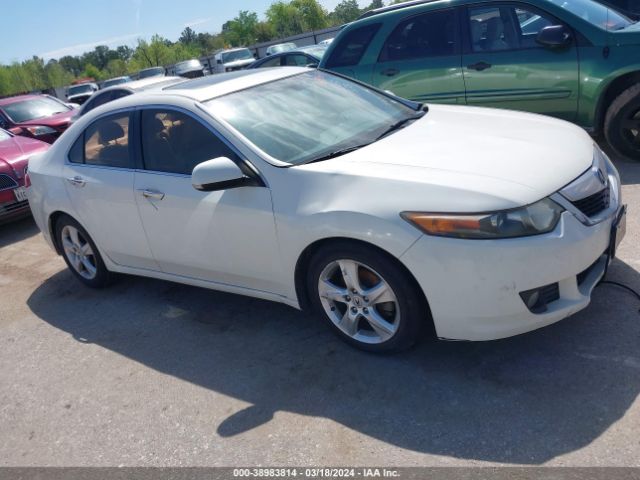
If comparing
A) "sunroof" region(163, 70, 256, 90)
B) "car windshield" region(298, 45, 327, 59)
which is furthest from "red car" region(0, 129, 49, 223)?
"car windshield" region(298, 45, 327, 59)

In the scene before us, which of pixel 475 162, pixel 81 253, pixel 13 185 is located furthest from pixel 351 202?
pixel 13 185

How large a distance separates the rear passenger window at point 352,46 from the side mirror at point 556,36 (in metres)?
1.86

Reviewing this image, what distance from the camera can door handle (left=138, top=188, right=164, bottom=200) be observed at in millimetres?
3779

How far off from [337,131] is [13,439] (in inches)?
98.9

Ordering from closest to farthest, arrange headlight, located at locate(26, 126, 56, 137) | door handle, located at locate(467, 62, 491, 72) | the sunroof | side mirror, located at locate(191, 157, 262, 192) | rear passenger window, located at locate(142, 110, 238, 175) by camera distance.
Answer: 1. side mirror, located at locate(191, 157, 262, 192)
2. rear passenger window, located at locate(142, 110, 238, 175)
3. the sunroof
4. door handle, located at locate(467, 62, 491, 72)
5. headlight, located at locate(26, 126, 56, 137)

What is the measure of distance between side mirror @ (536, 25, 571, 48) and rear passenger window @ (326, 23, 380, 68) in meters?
1.86

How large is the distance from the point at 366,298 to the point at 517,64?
3.81 meters

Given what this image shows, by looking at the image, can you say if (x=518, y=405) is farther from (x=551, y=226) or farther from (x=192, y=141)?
(x=192, y=141)

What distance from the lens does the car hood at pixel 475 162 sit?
9.01ft

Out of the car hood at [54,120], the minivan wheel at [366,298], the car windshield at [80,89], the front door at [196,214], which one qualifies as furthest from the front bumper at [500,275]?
the car windshield at [80,89]

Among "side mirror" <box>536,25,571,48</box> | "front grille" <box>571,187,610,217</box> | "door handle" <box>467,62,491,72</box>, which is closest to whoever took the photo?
"front grille" <box>571,187,610,217</box>

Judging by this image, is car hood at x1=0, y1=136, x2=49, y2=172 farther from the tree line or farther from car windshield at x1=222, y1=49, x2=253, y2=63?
the tree line

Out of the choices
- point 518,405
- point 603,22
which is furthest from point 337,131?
point 603,22

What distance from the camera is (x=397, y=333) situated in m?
3.07
